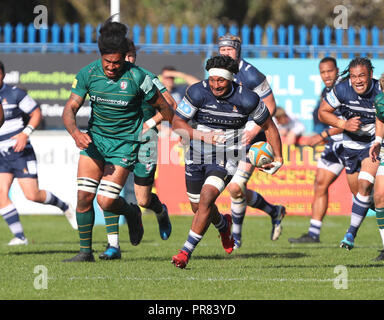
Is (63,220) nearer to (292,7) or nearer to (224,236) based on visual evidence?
(224,236)

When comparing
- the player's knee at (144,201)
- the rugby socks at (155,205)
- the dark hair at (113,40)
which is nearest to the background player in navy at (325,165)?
the rugby socks at (155,205)

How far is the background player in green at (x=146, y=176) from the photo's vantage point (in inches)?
391

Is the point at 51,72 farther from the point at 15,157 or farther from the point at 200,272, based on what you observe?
the point at 200,272

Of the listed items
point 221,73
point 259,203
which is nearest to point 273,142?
point 221,73

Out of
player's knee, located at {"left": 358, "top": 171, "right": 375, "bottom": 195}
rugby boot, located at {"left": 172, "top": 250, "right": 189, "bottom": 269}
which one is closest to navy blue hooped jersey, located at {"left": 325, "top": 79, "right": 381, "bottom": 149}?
player's knee, located at {"left": 358, "top": 171, "right": 375, "bottom": 195}

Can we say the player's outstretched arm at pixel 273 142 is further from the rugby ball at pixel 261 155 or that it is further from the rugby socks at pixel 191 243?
the rugby socks at pixel 191 243

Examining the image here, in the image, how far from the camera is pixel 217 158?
938cm

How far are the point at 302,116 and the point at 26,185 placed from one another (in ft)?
23.1

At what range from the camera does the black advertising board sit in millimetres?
17484

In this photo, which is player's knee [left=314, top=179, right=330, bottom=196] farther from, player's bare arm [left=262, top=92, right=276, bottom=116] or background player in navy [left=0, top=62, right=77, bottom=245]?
background player in navy [left=0, top=62, right=77, bottom=245]

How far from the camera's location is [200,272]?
28.9 ft

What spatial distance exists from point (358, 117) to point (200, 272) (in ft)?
10.5
